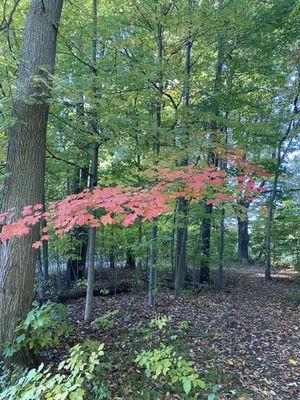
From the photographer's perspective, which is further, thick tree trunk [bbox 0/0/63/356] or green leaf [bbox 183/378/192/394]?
thick tree trunk [bbox 0/0/63/356]

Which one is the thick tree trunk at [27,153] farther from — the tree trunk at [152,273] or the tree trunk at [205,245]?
the tree trunk at [205,245]

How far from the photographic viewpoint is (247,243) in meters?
16.1

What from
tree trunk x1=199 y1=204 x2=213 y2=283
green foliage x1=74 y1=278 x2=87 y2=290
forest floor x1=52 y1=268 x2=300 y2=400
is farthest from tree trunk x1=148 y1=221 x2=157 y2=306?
tree trunk x1=199 y1=204 x2=213 y2=283

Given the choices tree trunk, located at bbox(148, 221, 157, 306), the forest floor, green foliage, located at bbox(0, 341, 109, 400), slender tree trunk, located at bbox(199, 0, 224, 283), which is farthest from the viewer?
slender tree trunk, located at bbox(199, 0, 224, 283)

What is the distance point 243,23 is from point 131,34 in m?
2.58

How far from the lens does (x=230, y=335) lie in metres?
4.82

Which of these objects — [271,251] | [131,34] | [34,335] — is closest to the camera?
[34,335]

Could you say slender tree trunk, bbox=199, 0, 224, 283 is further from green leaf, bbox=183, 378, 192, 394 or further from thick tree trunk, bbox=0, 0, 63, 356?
green leaf, bbox=183, 378, 192, 394

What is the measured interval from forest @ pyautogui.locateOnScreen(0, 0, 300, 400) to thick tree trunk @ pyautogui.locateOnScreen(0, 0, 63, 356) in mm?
15

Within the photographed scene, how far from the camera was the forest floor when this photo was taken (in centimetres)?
341

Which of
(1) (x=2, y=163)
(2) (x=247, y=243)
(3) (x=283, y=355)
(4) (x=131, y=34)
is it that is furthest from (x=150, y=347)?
(2) (x=247, y=243)

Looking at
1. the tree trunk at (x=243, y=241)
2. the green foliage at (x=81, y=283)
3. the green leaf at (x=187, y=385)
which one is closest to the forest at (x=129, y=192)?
the green leaf at (x=187, y=385)

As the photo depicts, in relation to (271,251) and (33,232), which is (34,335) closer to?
(33,232)

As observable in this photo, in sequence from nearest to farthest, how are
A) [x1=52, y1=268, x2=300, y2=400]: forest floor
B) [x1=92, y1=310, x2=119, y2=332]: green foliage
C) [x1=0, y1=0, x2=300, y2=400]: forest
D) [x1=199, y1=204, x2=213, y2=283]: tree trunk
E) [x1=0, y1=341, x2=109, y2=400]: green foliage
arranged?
[x1=0, y1=341, x2=109, y2=400]: green foliage
[x1=0, y1=0, x2=300, y2=400]: forest
[x1=52, y1=268, x2=300, y2=400]: forest floor
[x1=92, y1=310, x2=119, y2=332]: green foliage
[x1=199, y1=204, x2=213, y2=283]: tree trunk
